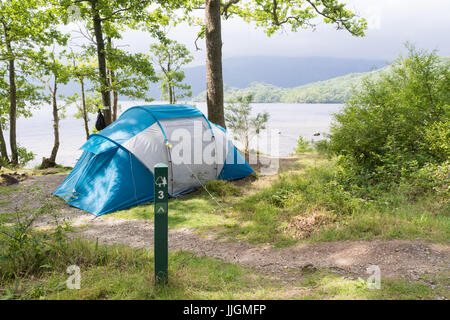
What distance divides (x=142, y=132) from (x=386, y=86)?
6174 millimetres

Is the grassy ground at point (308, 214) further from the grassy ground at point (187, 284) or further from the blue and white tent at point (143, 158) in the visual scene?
the grassy ground at point (187, 284)

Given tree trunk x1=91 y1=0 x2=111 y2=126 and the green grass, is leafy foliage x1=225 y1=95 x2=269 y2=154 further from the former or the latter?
the green grass

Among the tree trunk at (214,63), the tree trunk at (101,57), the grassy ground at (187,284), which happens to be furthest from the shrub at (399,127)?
the tree trunk at (101,57)

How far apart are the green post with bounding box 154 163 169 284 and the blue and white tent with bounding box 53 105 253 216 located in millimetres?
3836

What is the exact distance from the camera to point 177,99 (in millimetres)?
23375

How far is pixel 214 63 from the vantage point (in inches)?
390

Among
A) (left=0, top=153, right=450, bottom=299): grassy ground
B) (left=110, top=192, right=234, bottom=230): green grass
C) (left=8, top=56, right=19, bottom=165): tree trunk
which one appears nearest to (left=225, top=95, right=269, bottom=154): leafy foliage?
(left=0, top=153, right=450, bottom=299): grassy ground

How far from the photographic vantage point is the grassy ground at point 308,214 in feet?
14.6

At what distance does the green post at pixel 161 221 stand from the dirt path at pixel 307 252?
136 cm

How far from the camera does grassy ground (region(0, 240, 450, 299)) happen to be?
282 centimetres

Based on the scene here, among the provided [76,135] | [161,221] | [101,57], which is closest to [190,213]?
[161,221]

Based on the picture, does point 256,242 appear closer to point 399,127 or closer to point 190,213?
point 190,213

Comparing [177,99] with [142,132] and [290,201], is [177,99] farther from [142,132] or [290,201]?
[290,201]
